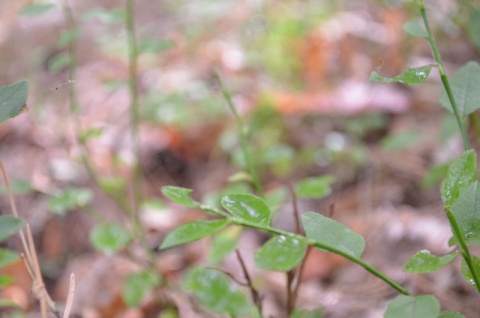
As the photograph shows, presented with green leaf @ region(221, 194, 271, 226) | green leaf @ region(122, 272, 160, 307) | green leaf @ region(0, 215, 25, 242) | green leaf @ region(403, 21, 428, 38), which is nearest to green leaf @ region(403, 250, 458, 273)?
green leaf @ region(221, 194, 271, 226)

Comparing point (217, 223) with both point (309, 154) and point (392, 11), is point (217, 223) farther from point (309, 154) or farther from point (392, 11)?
point (392, 11)

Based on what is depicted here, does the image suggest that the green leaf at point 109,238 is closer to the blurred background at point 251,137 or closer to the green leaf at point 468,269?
the blurred background at point 251,137

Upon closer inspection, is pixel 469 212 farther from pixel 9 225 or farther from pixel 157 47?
pixel 157 47

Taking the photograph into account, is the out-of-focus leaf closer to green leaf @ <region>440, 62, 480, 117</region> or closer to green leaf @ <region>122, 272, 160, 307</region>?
green leaf @ <region>122, 272, 160, 307</region>

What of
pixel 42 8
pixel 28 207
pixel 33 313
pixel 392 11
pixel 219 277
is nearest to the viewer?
pixel 219 277

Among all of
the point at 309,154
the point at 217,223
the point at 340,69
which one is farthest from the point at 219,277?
the point at 340,69

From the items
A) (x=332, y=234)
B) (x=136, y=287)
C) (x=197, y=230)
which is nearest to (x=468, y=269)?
(x=332, y=234)

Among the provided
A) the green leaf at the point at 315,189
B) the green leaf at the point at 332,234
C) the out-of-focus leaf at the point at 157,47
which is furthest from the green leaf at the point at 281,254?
the out-of-focus leaf at the point at 157,47
